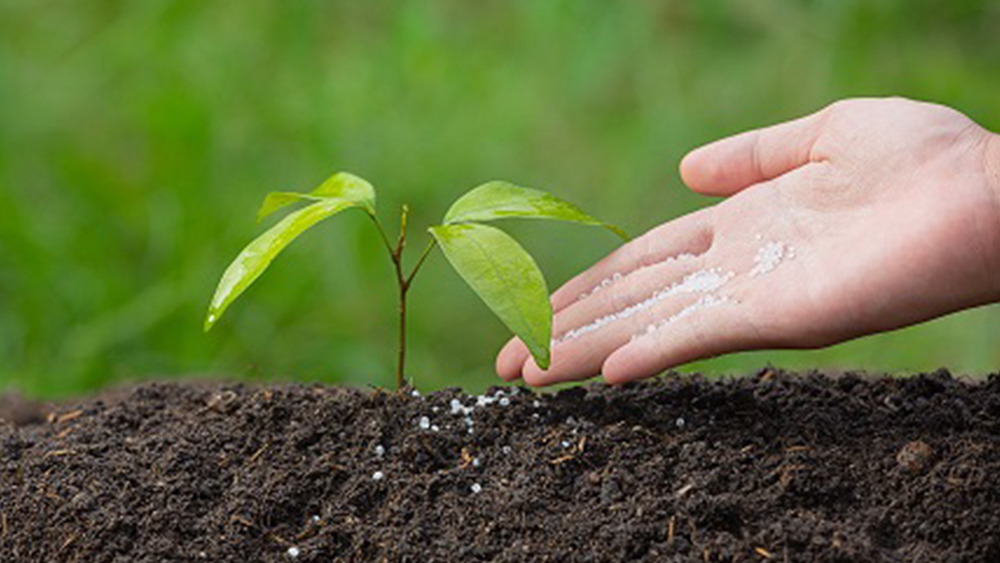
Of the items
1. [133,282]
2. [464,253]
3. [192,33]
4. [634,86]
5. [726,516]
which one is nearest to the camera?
[726,516]

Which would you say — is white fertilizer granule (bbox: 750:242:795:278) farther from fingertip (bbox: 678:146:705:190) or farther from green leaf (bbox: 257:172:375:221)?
green leaf (bbox: 257:172:375:221)

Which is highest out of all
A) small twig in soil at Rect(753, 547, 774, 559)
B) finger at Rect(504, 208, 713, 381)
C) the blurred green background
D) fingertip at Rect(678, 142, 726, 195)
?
the blurred green background

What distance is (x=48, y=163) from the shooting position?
311cm

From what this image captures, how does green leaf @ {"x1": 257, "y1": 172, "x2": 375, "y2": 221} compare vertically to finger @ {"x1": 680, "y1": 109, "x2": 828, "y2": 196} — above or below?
above

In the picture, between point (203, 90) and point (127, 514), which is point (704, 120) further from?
point (127, 514)

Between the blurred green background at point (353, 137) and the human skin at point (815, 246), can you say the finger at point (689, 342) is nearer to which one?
the human skin at point (815, 246)

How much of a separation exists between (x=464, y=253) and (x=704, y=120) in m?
2.19

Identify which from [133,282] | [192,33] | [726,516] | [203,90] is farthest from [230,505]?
[192,33]

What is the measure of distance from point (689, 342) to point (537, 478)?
0.27 metres

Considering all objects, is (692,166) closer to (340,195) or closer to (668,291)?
(668,291)

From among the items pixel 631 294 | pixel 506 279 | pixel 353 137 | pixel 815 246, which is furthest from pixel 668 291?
pixel 353 137

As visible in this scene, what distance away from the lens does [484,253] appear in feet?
4.22

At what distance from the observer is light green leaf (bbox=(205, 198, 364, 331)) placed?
1.26 meters

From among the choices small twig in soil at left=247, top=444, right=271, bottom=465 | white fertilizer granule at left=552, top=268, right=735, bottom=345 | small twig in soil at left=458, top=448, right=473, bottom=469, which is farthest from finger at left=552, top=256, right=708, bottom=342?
small twig in soil at left=247, top=444, right=271, bottom=465
